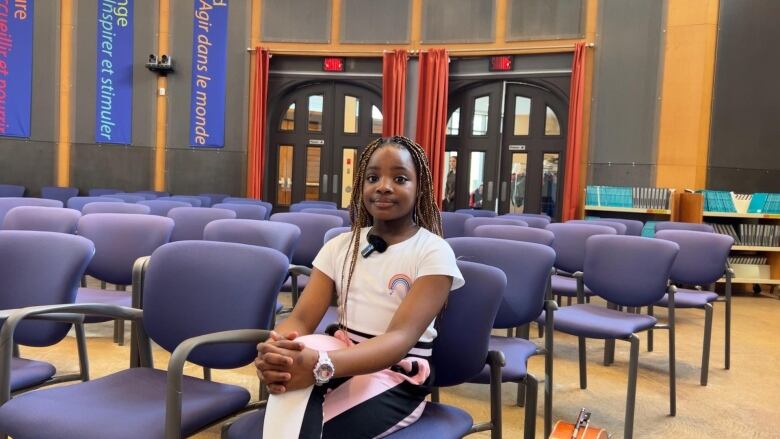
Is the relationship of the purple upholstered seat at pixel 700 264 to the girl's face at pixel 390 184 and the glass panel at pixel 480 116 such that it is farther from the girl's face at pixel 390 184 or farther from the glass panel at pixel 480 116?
the glass panel at pixel 480 116

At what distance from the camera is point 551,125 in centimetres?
974

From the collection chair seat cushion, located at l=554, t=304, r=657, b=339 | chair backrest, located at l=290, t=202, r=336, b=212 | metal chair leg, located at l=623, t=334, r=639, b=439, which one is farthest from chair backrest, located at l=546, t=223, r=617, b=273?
chair backrest, located at l=290, t=202, r=336, b=212

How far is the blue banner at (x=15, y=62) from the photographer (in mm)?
10125

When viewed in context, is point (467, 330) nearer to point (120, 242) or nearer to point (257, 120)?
point (120, 242)

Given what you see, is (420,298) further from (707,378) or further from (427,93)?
(427,93)

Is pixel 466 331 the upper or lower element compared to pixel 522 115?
lower

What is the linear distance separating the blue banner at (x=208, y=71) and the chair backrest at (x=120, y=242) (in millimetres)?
7259

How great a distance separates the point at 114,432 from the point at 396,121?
8684 millimetres

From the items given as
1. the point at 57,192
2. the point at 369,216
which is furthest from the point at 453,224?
the point at 57,192

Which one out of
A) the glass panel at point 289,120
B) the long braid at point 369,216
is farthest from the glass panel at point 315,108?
the long braid at point 369,216

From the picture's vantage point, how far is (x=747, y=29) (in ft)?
26.4

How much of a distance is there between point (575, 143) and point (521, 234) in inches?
220

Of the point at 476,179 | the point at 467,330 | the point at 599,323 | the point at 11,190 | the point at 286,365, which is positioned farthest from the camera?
the point at 476,179

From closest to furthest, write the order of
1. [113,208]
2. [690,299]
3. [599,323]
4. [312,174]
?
[599,323], [690,299], [113,208], [312,174]
